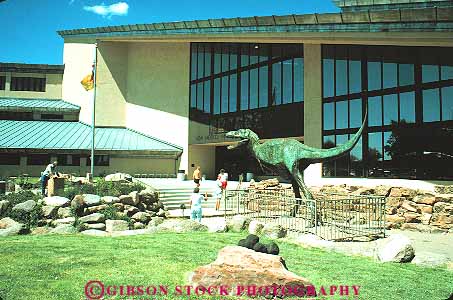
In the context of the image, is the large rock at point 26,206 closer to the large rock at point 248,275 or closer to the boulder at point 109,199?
the boulder at point 109,199

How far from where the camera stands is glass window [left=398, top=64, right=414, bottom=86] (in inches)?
700

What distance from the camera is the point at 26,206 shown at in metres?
13.9

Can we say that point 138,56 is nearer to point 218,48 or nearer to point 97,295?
point 218,48

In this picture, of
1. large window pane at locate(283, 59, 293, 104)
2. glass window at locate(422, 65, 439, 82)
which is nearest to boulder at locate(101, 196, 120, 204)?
large window pane at locate(283, 59, 293, 104)

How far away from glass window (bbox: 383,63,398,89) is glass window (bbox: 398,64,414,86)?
25cm

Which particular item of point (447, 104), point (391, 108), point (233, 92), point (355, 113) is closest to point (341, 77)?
point (355, 113)

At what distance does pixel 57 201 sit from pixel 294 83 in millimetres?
15504

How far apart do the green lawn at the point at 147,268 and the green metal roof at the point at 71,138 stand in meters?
20.2

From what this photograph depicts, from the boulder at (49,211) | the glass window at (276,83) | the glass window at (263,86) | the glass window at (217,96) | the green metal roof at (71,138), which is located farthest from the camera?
the glass window at (217,96)

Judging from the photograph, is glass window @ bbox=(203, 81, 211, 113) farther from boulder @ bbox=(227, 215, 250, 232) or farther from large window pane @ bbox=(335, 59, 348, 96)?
boulder @ bbox=(227, 215, 250, 232)

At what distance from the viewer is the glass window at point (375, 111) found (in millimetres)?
18938

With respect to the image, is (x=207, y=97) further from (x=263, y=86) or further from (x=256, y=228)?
(x=256, y=228)

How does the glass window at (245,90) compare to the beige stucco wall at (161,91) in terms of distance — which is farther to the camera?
the beige stucco wall at (161,91)

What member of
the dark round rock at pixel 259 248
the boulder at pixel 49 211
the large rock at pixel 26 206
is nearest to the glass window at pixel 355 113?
the boulder at pixel 49 211
